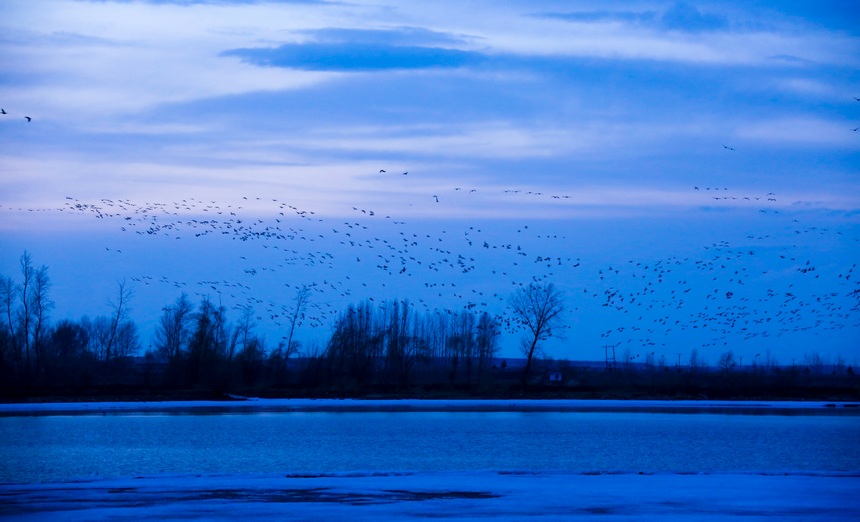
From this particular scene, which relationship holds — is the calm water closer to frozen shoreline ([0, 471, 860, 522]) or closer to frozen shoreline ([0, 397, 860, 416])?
frozen shoreline ([0, 471, 860, 522])

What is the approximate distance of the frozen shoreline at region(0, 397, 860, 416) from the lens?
5450 centimetres

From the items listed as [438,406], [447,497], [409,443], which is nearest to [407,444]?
[409,443]

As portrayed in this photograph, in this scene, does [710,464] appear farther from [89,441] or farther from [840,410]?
[840,410]

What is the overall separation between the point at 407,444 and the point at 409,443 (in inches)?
15.0

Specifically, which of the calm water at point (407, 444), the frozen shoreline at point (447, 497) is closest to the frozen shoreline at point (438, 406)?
the calm water at point (407, 444)

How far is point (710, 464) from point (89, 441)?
2044 centimetres

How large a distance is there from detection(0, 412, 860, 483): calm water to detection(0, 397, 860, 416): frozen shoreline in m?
7.16

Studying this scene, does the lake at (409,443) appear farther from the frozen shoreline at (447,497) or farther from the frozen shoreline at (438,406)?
the frozen shoreline at (438,406)

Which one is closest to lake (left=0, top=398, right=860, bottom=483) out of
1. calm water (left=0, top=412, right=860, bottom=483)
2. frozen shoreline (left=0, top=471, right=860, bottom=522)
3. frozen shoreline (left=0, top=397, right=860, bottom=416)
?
calm water (left=0, top=412, right=860, bottom=483)

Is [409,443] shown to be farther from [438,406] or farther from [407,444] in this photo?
[438,406]

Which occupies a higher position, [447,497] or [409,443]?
[409,443]

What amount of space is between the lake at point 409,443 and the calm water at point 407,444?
0.04 m

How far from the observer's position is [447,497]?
18297 mm

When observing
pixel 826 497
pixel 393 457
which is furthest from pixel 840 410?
pixel 826 497
